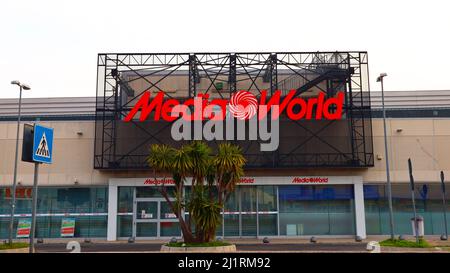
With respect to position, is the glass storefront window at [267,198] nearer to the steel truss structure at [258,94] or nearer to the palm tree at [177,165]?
the steel truss structure at [258,94]

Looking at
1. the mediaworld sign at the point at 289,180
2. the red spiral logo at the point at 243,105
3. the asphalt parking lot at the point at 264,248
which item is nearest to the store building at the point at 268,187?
the mediaworld sign at the point at 289,180

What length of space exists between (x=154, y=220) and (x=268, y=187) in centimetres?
979

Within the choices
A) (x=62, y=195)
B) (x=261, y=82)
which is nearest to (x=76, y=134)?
(x=62, y=195)

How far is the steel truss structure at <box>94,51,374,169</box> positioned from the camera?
3616 cm

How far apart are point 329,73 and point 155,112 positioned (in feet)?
47.8

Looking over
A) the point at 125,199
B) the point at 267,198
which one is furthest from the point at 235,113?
the point at 125,199

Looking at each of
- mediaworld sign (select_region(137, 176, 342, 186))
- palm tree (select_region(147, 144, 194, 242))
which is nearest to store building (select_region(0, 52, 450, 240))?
mediaworld sign (select_region(137, 176, 342, 186))

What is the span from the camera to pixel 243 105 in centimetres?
3562

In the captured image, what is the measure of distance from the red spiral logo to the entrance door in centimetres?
943

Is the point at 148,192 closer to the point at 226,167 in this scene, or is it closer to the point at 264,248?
the point at 264,248

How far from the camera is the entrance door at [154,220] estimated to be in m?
36.3

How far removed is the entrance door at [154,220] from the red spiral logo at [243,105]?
943 cm

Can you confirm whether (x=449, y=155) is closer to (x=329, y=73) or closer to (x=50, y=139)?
(x=329, y=73)

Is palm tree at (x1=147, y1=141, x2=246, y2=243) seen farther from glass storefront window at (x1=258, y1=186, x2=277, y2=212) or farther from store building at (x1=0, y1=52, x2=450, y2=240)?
glass storefront window at (x1=258, y1=186, x2=277, y2=212)
